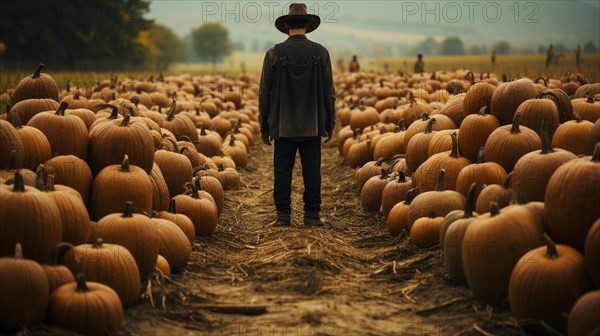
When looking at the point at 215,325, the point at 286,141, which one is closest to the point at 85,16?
the point at 286,141

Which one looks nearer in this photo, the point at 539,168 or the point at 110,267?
the point at 110,267

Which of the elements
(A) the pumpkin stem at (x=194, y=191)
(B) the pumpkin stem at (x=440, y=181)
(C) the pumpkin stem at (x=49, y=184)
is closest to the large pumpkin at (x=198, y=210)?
(A) the pumpkin stem at (x=194, y=191)

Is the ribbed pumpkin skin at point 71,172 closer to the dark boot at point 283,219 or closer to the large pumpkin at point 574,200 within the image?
the dark boot at point 283,219

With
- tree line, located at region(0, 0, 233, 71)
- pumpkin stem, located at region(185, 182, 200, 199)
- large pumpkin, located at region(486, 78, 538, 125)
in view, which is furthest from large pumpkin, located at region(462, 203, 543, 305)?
tree line, located at region(0, 0, 233, 71)

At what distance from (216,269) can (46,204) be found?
2117 millimetres

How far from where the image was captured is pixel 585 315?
479 cm

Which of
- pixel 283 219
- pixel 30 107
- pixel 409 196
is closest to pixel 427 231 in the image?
pixel 409 196

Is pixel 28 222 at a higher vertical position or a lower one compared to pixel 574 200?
lower

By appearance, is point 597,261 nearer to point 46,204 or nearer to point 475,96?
point 46,204

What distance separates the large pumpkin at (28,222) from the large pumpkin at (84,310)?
0.41 metres

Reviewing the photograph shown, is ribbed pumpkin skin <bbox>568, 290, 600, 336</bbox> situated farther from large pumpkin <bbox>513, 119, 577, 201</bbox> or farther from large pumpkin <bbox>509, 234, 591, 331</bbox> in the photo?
large pumpkin <bbox>513, 119, 577, 201</bbox>

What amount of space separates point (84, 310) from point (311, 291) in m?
1.97

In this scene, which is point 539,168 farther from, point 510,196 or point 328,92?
point 328,92

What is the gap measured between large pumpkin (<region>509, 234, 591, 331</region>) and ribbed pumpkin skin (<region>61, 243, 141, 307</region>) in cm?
285
